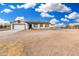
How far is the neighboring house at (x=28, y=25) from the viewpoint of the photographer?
2.13 metres

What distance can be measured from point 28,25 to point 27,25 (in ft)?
0.05

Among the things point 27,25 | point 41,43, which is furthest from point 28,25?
point 41,43

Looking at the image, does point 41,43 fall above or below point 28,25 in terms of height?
Answer: below

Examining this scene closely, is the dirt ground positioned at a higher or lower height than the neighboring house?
lower

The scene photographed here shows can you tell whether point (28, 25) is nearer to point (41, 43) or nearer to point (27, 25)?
point (27, 25)

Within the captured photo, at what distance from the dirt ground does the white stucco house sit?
0.05 meters

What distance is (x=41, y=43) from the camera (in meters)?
2.10

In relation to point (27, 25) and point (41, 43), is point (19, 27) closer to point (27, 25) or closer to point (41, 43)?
point (27, 25)

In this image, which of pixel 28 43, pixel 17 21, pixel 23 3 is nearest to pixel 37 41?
pixel 28 43

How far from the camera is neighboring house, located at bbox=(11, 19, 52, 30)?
6.98 ft

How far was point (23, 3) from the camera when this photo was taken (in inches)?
82.5

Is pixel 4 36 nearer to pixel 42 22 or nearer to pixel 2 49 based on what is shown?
pixel 2 49

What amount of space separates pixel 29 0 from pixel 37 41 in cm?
46

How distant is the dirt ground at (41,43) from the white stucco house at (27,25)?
0.16 ft
